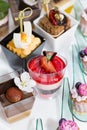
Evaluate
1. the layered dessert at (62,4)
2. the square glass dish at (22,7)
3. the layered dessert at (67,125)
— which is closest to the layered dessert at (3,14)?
the square glass dish at (22,7)

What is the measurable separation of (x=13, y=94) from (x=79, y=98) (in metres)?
0.20

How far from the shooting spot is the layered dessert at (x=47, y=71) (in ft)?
3.31

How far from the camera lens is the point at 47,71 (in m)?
1.01

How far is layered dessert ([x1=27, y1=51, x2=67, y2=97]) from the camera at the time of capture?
101 cm

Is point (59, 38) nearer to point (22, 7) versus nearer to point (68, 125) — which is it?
point (22, 7)

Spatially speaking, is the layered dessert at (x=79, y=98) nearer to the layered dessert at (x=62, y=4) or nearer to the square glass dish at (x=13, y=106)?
the square glass dish at (x=13, y=106)

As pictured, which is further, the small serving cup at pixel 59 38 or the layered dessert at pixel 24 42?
the small serving cup at pixel 59 38

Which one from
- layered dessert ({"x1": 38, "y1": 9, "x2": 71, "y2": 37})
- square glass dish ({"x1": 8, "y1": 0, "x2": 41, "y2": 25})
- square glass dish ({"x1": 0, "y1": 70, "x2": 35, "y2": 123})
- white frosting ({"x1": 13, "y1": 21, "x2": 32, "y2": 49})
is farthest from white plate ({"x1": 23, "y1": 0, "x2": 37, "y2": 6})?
square glass dish ({"x1": 0, "y1": 70, "x2": 35, "y2": 123})

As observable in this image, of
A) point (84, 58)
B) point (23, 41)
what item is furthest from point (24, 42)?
point (84, 58)

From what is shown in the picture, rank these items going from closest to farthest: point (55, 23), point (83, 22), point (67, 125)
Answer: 1. point (67, 125)
2. point (55, 23)
3. point (83, 22)

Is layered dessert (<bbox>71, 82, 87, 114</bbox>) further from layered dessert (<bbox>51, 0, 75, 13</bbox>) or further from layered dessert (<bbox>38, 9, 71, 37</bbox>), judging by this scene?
layered dessert (<bbox>51, 0, 75, 13</bbox>)

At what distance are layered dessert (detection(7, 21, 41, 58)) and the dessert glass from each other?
36 millimetres

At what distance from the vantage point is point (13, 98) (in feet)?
3.16

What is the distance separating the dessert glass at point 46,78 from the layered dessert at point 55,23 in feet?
0.38
